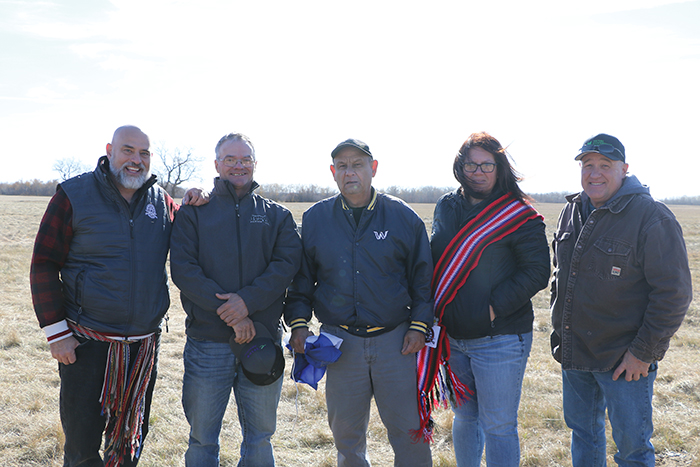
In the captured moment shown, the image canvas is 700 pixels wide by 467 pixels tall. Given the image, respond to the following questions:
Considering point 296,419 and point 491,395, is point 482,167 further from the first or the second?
point 296,419

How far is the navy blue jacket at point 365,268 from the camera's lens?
313cm

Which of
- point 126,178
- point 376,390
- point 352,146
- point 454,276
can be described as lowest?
point 376,390

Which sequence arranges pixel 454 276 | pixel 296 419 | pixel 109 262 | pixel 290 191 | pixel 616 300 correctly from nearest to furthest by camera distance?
pixel 616 300, pixel 109 262, pixel 454 276, pixel 296 419, pixel 290 191

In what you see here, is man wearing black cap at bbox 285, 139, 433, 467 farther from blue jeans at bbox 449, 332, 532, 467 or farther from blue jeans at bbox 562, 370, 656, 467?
blue jeans at bbox 562, 370, 656, 467

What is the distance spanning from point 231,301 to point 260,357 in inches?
15.6

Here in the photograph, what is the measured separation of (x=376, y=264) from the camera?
10.4 feet

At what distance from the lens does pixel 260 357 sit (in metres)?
2.96

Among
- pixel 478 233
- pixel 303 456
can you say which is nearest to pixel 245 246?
pixel 478 233

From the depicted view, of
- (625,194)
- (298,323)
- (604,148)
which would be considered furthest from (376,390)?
(604,148)

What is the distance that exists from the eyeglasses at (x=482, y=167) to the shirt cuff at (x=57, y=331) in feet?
9.17

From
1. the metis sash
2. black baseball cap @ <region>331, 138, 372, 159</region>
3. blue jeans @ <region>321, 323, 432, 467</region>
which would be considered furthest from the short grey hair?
the metis sash

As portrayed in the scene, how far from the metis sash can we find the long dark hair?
83 mm

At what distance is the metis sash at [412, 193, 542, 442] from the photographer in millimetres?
3098

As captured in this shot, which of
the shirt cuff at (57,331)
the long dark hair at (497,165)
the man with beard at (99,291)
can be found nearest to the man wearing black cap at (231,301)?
the man with beard at (99,291)
